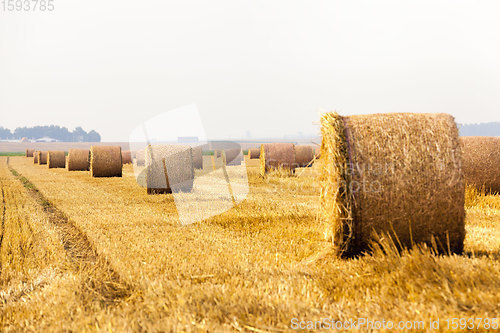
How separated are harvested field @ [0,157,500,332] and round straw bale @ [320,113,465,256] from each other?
10.6 inches

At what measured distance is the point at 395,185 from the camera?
15.9ft

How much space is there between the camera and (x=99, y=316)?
136 inches

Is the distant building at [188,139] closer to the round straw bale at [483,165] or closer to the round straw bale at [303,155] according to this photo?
the round straw bale at [483,165]

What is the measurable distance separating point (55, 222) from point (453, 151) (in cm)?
662

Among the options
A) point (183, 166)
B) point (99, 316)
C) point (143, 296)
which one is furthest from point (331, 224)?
point (183, 166)

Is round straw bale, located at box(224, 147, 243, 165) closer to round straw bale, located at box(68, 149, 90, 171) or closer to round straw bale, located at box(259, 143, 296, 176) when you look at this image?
round straw bale, located at box(259, 143, 296, 176)

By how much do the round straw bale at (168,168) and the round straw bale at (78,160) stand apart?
1418cm

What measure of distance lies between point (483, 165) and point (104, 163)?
1403 centimetres

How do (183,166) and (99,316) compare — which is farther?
(183,166)

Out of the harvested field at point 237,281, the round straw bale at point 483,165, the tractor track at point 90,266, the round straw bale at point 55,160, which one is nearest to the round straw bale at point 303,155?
the round straw bale at point 483,165

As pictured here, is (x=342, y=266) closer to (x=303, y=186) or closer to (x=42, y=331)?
(x=42, y=331)

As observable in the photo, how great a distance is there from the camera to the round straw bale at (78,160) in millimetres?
25016

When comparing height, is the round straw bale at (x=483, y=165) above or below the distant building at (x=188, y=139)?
below

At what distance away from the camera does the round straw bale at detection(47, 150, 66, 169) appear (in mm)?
29172
